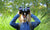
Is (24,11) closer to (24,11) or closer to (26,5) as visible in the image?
(24,11)

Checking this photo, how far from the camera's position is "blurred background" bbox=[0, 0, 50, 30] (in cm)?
188

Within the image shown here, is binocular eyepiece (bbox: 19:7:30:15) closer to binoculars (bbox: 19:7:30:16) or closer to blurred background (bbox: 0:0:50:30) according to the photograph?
binoculars (bbox: 19:7:30:16)

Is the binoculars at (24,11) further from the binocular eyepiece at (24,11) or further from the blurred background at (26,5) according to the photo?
the blurred background at (26,5)

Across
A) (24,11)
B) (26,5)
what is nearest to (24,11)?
(24,11)

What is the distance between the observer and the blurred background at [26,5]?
1.88m

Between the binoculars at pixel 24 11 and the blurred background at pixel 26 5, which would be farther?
the blurred background at pixel 26 5

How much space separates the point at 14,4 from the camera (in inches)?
81.9

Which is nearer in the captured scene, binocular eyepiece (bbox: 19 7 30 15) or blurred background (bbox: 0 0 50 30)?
binocular eyepiece (bbox: 19 7 30 15)

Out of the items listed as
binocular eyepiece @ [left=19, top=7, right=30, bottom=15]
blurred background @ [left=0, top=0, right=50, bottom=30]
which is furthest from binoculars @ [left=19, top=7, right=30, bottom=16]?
blurred background @ [left=0, top=0, right=50, bottom=30]

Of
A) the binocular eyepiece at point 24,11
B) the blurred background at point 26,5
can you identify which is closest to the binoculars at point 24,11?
the binocular eyepiece at point 24,11

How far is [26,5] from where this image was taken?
6.45ft

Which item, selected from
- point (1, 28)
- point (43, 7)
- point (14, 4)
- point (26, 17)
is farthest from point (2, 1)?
point (26, 17)

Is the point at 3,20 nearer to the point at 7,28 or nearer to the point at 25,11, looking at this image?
the point at 7,28

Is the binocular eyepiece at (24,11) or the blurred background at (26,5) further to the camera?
the blurred background at (26,5)
